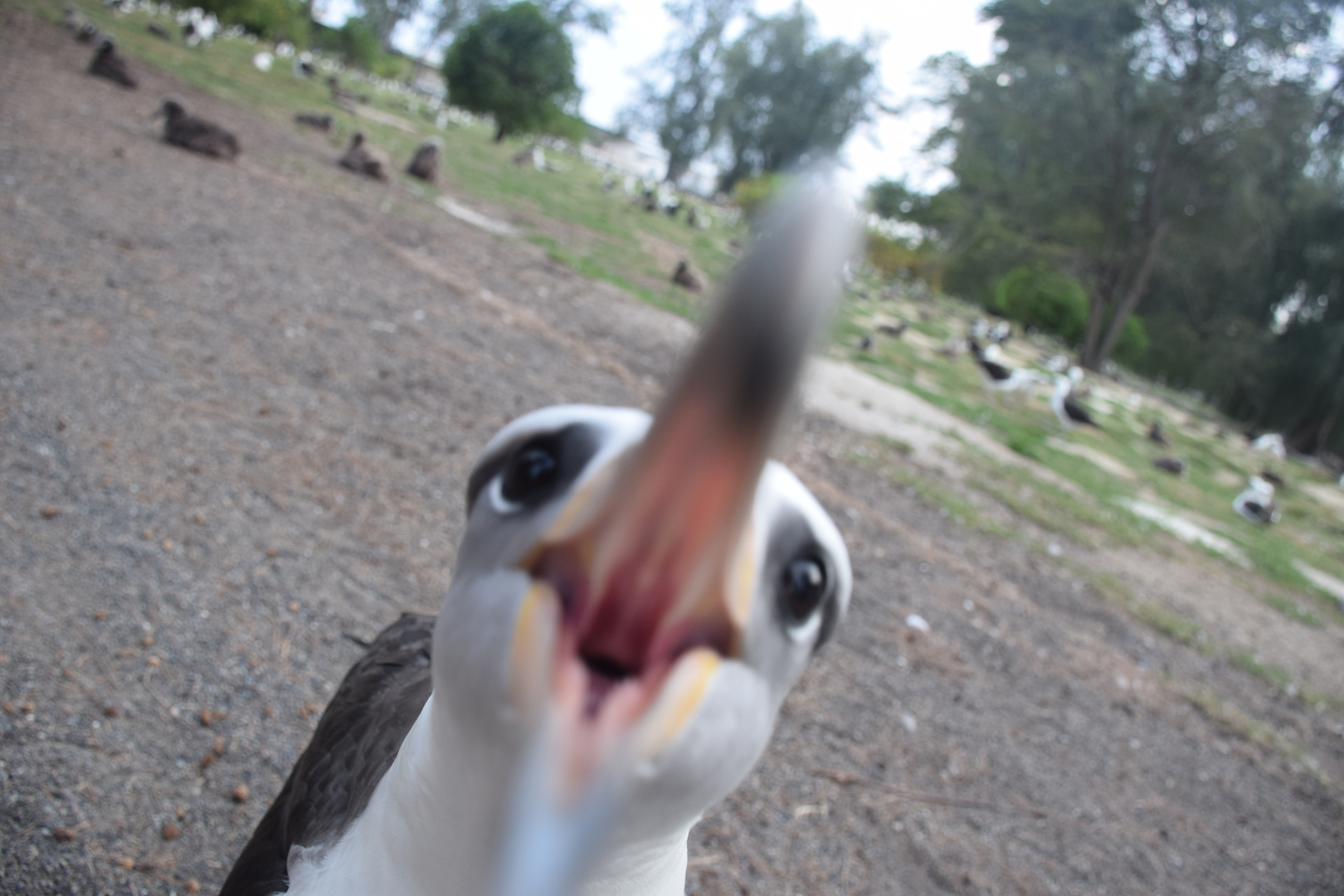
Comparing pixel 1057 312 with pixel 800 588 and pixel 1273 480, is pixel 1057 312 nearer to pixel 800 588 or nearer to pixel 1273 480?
pixel 1273 480

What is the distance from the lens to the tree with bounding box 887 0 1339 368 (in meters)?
23.5

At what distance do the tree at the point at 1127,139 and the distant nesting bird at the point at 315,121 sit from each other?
15.2 metres

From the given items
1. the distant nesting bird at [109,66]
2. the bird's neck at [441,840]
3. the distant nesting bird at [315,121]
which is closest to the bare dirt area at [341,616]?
the bird's neck at [441,840]

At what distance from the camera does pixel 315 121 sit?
1413cm

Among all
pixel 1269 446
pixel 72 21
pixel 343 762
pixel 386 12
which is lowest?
pixel 343 762

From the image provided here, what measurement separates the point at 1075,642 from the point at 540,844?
18.0ft

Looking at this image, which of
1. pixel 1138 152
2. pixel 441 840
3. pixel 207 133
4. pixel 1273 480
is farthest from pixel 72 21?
pixel 1138 152

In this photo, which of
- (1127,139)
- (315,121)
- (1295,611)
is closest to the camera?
(1295,611)

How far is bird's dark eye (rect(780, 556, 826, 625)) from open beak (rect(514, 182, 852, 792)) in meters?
0.08

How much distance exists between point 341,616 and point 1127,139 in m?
30.2

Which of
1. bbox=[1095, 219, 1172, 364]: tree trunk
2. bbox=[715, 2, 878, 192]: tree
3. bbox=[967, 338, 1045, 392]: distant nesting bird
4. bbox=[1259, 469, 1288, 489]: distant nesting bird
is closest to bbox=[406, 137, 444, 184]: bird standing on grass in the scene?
bbox=[715, 2, 878, 192]: tree

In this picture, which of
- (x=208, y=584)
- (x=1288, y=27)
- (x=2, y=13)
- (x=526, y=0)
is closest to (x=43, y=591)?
(x=208, y=584)

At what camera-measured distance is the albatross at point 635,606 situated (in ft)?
1.86

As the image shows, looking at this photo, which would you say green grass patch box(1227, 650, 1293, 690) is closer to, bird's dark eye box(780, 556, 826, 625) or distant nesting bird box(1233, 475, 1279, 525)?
bird's dark eye box(780, 556, 826, 625)
